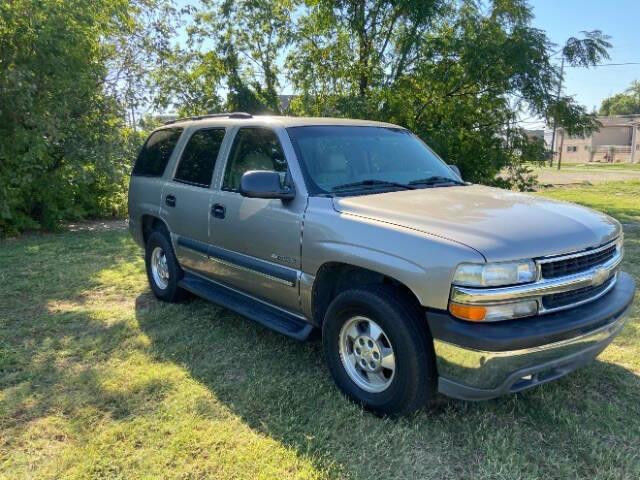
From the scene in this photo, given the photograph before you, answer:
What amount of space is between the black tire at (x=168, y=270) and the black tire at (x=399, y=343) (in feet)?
8.15

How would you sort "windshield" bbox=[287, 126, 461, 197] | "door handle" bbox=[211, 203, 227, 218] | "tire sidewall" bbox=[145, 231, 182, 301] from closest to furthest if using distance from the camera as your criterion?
1. "windshield" bbox=[287, 126, 461, 197]
2. "door handle" bbox=[211, 203, 227, 218]
3. "tire sidewall" bbox=[145, 231, 182, 301]

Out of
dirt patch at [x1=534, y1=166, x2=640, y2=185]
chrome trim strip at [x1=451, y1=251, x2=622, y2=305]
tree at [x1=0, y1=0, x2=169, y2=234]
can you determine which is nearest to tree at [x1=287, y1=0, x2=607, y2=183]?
tree at [x1=0, y1=0, x2=169, y2=234]

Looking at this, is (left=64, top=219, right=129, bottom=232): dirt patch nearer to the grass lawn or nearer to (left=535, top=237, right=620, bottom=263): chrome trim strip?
the grass lawn

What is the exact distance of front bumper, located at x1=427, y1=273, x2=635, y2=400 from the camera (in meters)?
2.66

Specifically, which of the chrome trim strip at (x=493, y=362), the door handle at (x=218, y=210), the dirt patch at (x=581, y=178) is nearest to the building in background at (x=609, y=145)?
the dirt patch at (x=581, y=178)

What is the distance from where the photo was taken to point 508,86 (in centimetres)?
1121

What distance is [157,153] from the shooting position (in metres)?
5.66

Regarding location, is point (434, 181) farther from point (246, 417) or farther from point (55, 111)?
point (55, 111)

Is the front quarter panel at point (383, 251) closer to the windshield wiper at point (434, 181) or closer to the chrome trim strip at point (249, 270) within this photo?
the chrome trim strip at point (249, 270)

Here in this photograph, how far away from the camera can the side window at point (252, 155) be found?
13.1 ft

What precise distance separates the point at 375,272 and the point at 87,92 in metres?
8.47

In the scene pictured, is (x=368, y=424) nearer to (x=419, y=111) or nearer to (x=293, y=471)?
(x=293, y=471)

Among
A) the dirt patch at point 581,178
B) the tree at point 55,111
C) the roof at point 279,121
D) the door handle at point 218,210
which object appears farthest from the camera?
the dirt patch at point 581,178

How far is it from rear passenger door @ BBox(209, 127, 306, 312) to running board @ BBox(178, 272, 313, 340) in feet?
0.27
